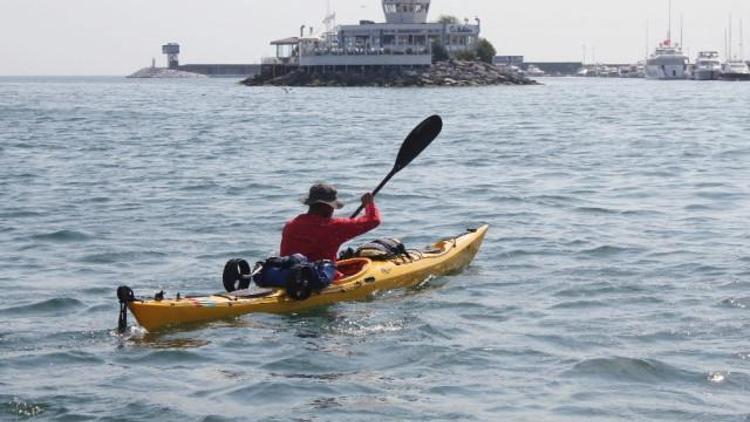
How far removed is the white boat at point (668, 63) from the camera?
475 ft

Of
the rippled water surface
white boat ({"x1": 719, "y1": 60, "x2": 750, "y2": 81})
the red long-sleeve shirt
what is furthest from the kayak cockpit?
white boat ({"x1": 719, "y1": 60, "x2": 750, "y2": 81})

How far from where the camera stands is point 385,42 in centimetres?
10419

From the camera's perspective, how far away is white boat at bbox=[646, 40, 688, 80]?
145 meters

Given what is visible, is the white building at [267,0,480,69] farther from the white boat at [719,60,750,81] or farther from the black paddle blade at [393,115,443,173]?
the black paddle blade at [393,115,443,173]

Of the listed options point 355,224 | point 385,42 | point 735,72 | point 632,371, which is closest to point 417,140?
point 355,224

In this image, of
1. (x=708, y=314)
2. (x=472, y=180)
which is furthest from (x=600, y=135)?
(x=708, y=314)

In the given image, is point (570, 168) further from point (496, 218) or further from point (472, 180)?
point (496, 218)

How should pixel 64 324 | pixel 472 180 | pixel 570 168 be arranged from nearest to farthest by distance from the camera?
1. pixel 64 324
2. pixel 472 180
3. pixel 570 168

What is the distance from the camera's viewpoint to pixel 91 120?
164ft

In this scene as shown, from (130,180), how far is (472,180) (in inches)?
263

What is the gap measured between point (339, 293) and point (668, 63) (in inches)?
5461

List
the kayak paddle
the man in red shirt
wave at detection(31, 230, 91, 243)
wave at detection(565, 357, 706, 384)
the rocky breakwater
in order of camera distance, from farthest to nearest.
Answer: the rocky breakwater < wave at detection(31, 230, 91, 243) < the kayak paddle < the man in red shirt < wave at detection(565, 357, 706, 384)

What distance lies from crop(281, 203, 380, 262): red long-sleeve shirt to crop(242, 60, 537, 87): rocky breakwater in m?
85.2

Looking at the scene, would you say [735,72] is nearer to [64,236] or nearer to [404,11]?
[404,11]
